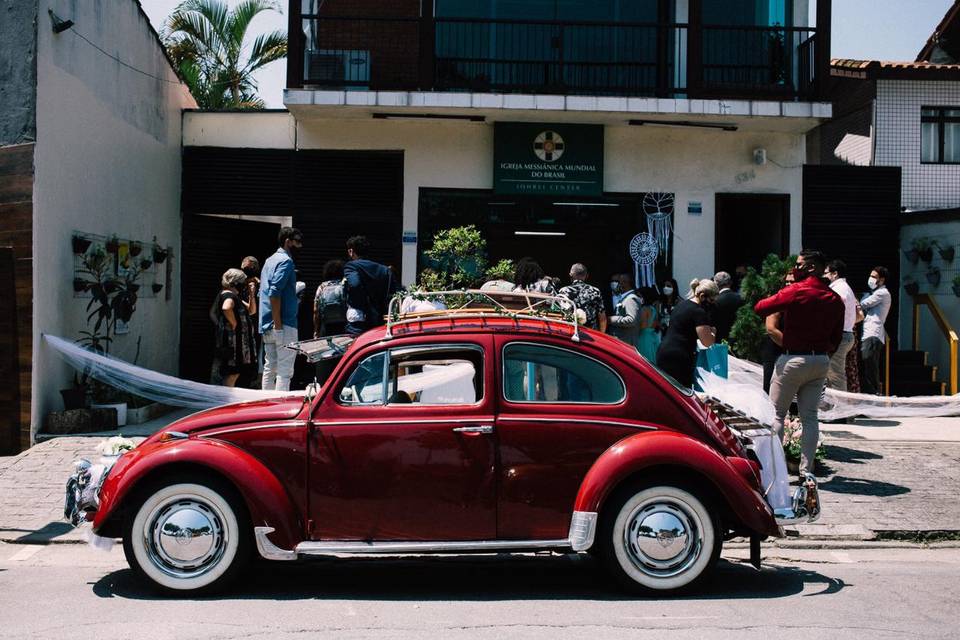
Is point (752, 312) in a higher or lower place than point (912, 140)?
lower

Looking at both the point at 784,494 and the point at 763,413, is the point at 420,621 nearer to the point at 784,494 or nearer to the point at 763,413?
the point at 784,494

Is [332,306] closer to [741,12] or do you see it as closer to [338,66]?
[338,66]

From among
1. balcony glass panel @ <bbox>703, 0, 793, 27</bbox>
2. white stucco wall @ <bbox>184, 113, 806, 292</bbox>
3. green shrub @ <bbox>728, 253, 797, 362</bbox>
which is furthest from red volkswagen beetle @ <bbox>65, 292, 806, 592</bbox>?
balcony glass panel @ <bbox>703, 0, 793, 27</bbox>

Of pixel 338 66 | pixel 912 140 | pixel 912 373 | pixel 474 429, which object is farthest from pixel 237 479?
pixel 912 140

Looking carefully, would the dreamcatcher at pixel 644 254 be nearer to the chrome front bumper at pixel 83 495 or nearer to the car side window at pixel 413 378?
the car side window at pixel 413 378

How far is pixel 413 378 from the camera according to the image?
6.38 m

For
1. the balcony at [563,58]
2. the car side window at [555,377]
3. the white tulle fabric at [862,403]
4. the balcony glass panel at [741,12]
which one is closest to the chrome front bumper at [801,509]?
the car side window at [555,377]

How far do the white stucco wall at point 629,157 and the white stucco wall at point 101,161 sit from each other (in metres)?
1.24

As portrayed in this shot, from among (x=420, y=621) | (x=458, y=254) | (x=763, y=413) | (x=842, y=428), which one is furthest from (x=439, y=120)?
(x=420, y=621)

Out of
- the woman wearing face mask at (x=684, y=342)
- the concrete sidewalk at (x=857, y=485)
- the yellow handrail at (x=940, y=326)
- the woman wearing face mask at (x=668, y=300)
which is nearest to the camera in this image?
the concrete sidewalk at (x=857, y=485)

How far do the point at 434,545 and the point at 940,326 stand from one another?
12047 millimetres

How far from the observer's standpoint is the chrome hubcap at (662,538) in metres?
6.00

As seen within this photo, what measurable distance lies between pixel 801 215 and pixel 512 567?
1039 cm

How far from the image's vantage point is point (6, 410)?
10.4m
